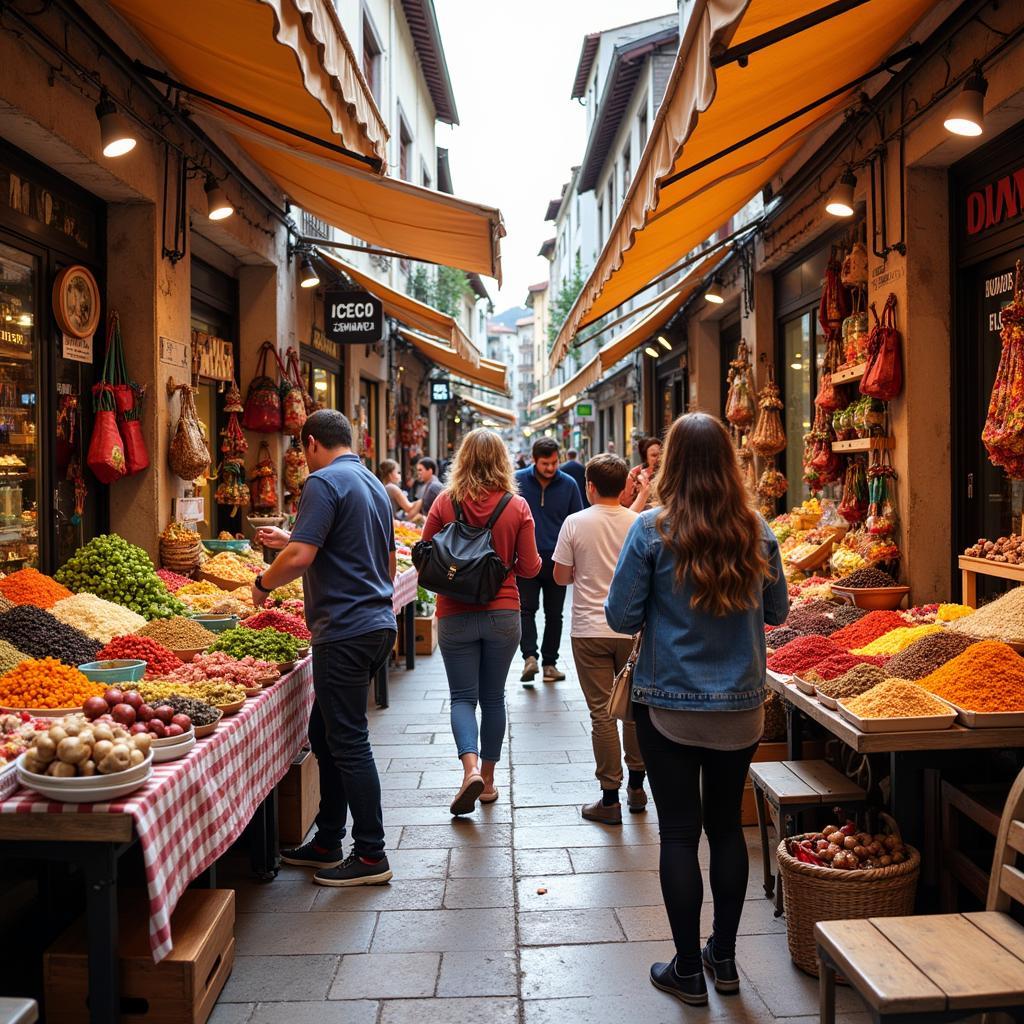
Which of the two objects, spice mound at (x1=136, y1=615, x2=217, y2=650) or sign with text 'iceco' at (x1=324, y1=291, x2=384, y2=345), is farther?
sign with text 'iceco' at (x1=324, y1=291, x2=384, y2=345)

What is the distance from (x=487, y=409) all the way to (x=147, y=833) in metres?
30.6

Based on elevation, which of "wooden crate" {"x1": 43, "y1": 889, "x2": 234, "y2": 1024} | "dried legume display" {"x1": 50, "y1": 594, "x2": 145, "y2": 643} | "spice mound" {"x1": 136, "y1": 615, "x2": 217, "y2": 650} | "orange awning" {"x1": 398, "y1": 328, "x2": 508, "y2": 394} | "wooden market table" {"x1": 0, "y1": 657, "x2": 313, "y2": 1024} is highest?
"orange awning" {"x1": 398, "y1": 328, "x2": 508, "y2": 394}

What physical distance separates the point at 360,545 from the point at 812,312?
6664 millimetres

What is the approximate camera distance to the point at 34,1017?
2.56 meters

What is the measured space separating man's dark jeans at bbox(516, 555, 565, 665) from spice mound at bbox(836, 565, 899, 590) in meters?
2.74

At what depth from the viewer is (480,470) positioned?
5.68 m

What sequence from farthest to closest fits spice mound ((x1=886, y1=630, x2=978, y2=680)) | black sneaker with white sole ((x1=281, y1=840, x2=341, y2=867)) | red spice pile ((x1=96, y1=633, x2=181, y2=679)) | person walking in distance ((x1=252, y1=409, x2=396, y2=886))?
1. black sneaker with white sole ((x1=281, y1=840, x2=341, y2=867))
2. red spice pile ((x1=96, y1=633, x2=181, y2=679))
3. person walking in distance ((x1=252, y1=409, x2=396, y2=886))
4. spice mound ((x1=886, y1=630, x2=978, y2=680))

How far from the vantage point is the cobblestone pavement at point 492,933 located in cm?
357

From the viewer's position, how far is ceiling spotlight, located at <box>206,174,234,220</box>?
773cm

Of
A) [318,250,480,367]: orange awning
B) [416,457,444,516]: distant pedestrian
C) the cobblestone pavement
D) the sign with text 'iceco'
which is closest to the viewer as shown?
the cobblestone pavement

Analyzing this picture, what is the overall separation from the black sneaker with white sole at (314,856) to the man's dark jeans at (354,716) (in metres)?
0.19

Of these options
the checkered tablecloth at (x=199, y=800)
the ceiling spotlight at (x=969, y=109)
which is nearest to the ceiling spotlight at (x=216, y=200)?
the checkered tablecloth at (x=199, y=800)

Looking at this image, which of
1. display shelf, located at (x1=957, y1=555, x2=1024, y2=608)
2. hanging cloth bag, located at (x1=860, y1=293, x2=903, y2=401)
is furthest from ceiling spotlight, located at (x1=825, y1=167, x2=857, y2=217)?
display shelf, located at (x1=957, y1=555, x2=1024, y2=608)

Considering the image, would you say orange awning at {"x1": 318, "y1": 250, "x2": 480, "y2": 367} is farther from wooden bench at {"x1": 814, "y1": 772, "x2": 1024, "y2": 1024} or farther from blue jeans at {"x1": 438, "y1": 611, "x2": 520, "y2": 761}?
wooden bench at {"x1": 814, "y1": 772, "x2": 1024, "y2": 1024}
